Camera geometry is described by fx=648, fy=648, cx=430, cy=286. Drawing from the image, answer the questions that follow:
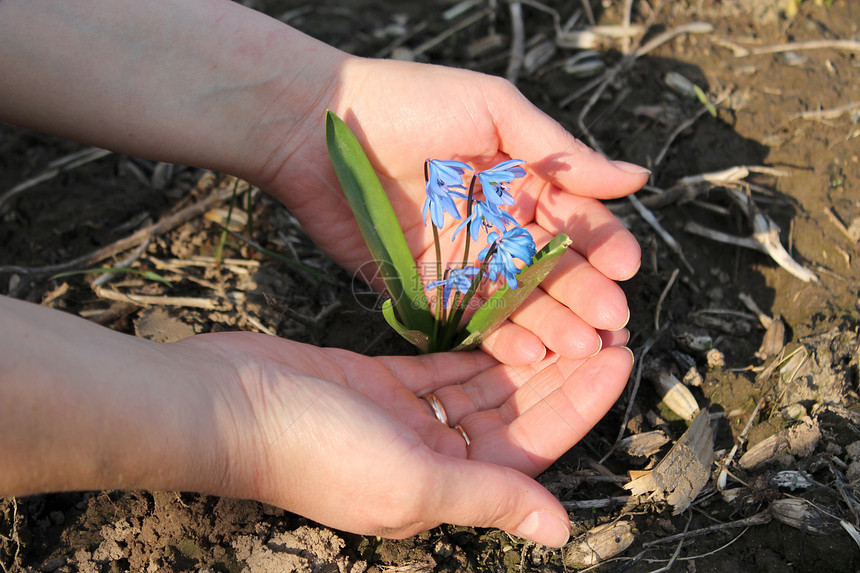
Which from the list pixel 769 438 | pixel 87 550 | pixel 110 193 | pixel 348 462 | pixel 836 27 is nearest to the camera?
pixel 348 462

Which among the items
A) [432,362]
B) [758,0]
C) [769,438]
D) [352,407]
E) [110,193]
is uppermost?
[758,0]

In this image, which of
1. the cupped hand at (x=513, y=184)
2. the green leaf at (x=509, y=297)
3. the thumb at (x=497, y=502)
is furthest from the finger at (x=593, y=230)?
the thumb at (x=497, y=502)

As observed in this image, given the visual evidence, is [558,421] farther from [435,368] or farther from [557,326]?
[435,368]

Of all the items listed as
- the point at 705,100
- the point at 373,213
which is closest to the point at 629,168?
the point at 373,213

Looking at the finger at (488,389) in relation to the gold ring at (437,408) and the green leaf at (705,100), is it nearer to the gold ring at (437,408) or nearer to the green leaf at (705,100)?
the gold ring at (437,408)

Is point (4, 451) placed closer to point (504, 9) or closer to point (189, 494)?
point (189, 494)

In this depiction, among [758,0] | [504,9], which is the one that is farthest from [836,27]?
[504,9]
